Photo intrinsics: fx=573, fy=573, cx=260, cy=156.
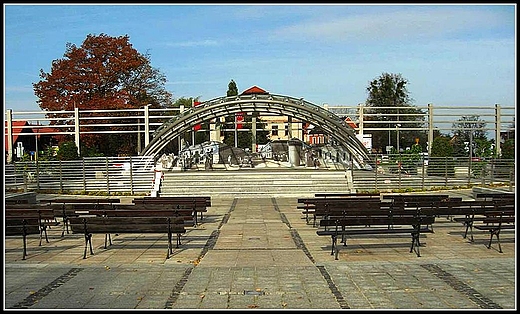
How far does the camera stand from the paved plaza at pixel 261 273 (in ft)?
24.6

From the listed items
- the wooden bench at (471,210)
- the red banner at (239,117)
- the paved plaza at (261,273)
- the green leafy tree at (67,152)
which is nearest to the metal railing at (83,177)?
the green leafy tree at (67,152)

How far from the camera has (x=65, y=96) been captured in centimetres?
5075

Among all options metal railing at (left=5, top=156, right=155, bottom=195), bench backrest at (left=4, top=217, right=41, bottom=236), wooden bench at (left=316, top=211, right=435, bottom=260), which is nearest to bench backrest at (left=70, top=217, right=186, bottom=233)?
bench backrest at (left=4, top=217, right=41, bottom=236)

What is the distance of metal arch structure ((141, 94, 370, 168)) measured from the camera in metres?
32.5

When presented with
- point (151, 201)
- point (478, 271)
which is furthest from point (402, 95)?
point (478, 271)

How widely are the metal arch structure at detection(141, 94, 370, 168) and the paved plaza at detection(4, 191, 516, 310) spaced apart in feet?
61.6

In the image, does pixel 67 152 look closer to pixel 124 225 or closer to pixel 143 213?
pixel 143 213

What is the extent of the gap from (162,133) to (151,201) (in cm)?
1737

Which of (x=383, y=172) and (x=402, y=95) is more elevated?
(x=402, y=95)

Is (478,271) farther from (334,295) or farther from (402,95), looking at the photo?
(402,95)

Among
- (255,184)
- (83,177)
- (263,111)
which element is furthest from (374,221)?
(263,111)

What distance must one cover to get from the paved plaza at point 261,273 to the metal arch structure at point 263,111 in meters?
18.8

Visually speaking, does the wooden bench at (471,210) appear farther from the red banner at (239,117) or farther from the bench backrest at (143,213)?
the red banner at (239,117)

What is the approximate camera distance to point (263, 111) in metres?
34.6
